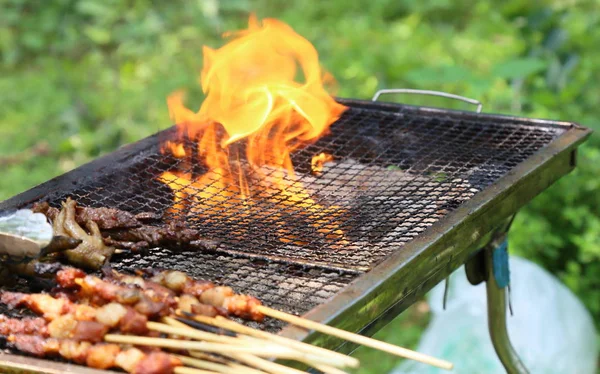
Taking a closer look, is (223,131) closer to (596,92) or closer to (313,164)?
(313,164)

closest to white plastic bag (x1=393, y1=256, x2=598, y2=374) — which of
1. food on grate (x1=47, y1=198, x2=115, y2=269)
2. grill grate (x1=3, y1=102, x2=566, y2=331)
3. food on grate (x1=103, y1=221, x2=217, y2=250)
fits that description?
grill grate (x1=3, y1=102, x2=566, y2=331)

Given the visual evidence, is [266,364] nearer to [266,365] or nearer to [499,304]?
[266,365]

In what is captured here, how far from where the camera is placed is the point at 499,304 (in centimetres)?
411

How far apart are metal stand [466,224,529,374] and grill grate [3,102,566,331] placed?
0.52 metres

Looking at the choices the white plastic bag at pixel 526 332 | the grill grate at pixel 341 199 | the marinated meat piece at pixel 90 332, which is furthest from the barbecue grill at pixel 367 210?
the white plastic bag at pixel 526 332

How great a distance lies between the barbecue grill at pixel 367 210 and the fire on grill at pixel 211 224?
3 centimetres

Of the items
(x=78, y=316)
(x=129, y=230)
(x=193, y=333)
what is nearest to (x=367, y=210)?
(x=129, y=230)

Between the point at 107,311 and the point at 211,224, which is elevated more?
the point at 211,224

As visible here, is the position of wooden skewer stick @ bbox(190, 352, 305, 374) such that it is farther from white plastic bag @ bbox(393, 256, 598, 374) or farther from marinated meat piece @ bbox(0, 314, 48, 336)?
white plastic bag @ bbox(393, 256, 598, 374)

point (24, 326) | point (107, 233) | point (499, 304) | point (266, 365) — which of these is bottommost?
point (266, 365)

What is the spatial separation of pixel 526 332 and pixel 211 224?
2.78 meters

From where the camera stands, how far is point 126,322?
7.25ft

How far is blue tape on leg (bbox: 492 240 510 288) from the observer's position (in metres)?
3.78

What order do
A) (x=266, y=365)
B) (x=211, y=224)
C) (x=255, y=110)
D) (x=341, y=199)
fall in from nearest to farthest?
1. (x=266, y=365)
2. (x=211, y=224)
3. (x=341, y=199)
4. (x=255, y=110)
